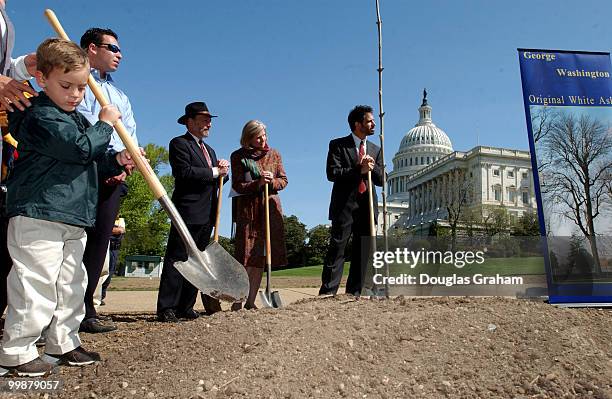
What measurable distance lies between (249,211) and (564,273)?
3201 mm

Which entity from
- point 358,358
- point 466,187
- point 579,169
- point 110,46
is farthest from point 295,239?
point 358,358

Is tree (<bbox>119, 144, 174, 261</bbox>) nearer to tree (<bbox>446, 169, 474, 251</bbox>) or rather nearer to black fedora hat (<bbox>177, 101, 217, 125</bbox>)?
black fedora hat (<bbox>177, 101, 217, 125</bbox>)

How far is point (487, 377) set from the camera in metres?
2.47

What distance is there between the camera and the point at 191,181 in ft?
15.2

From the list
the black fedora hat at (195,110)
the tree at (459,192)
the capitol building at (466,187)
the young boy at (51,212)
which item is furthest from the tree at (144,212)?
the tree at (459,192)

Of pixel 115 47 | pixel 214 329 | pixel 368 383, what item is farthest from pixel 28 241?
pixel 115 47

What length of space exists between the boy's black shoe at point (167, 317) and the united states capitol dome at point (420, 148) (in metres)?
112

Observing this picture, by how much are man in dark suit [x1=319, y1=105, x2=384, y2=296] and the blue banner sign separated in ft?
5.60

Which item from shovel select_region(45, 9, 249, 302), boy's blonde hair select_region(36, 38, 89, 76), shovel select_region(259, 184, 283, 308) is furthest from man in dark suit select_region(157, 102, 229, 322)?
boy's blonde hair select_region(36, 38, 89, 76)

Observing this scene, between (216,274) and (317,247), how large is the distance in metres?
65.1

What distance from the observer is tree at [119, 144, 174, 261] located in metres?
33.8

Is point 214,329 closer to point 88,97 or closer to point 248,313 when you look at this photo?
point 248,313

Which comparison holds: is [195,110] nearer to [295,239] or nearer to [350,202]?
[350,202]

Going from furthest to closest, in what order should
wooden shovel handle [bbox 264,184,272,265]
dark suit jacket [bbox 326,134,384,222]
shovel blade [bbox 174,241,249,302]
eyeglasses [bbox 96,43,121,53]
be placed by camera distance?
dark suit jacket [bbox 326,134,384,222]
wooden shovel handle [bbox 264,184,272,265]
eyeglasses [bbox 96,43,121,53]
shovel blade [bbox 174,241,249,302]
